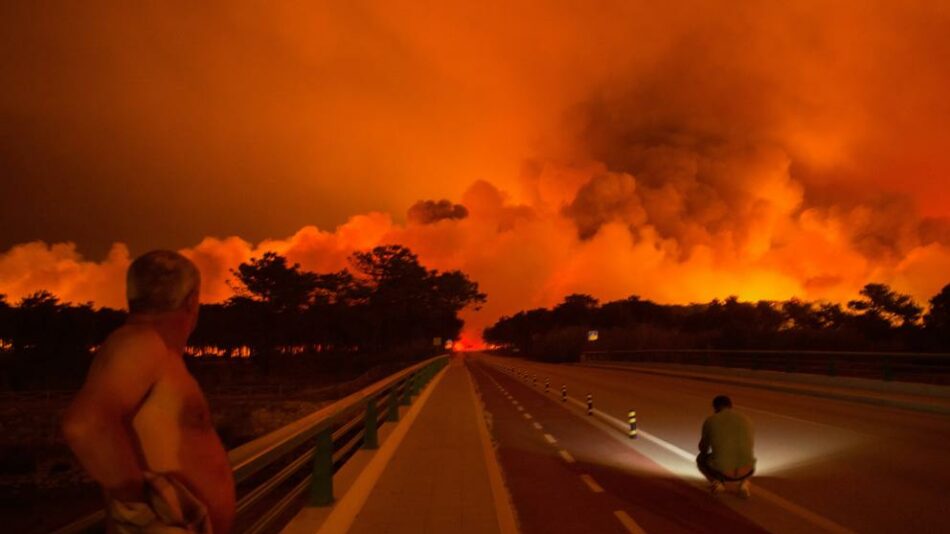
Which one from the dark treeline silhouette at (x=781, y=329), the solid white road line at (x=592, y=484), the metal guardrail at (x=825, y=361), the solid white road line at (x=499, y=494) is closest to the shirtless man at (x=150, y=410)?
the solid white road line at (x=499, y=494)

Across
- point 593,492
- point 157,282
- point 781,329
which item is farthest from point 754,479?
point 781,329

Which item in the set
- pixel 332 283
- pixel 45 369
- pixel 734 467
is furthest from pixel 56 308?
pixel 734 467

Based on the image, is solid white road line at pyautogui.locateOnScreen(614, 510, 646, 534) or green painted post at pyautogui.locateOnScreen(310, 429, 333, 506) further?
green painted post at pyautogui.locateOnScreen(310, 429, 333, 506)

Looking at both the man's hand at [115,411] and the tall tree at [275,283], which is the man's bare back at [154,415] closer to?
the man's hand at [115,411]

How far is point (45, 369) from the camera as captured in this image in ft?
308

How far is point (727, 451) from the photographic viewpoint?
30.8 ft

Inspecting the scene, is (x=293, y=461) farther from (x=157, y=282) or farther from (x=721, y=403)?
(x=157, y=282)

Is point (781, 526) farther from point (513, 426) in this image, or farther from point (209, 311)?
point (209, 311)

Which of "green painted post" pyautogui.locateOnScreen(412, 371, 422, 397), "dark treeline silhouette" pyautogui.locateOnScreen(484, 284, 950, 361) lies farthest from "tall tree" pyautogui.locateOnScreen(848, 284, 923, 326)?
"green painted post" pyautogui.locateOnScreen(412, 371, 422, 397)

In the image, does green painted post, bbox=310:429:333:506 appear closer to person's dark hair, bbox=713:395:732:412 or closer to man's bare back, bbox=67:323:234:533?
person's dark hair, bbox=713:395:732:412

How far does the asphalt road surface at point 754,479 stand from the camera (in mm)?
8266

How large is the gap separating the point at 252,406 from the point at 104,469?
222 ft

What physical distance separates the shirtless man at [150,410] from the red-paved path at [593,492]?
636cm

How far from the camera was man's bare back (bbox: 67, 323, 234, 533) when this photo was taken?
1964 millimetres
